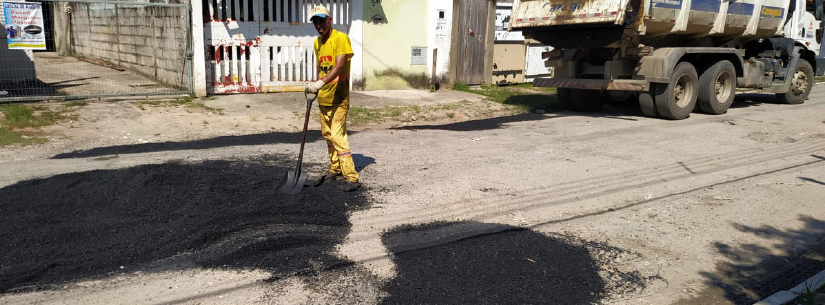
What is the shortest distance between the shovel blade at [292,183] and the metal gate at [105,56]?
5985mm

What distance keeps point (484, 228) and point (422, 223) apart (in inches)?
20.6

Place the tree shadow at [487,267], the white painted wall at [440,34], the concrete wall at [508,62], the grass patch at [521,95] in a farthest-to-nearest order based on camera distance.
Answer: the concrete wall at [508,62] < the white painted wall at [440,34] < the grass patch at [521,95] < the tree shadow at [487,267]

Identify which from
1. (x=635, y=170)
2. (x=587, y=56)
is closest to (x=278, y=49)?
(x=587, y=56)

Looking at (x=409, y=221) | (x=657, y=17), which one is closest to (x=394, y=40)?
(x=657, y=17)

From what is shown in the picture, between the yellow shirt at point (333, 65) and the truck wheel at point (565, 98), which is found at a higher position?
the yellow shirt at point (333, 65)

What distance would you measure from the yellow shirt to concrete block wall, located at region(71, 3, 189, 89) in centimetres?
657

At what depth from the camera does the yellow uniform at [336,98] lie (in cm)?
594

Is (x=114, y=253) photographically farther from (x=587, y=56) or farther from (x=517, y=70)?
(x=517, y=70)

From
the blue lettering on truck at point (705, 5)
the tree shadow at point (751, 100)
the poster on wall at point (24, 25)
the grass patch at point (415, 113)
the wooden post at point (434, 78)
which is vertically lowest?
the grass patch at point (415, 113)

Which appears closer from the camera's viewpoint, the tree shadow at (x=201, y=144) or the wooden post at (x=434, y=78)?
the tree shadow at (x=201, y=144)

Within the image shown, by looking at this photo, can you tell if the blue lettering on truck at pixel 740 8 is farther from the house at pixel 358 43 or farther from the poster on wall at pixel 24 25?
the poster on wall at pixel 24 25

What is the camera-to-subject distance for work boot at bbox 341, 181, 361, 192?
595 centimetres

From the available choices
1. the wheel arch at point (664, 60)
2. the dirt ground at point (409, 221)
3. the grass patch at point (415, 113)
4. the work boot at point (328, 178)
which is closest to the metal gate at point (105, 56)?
the dirt ground at point (409, 221)

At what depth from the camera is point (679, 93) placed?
11.6 metres
